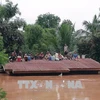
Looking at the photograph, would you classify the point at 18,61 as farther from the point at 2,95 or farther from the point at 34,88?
the point at 2,95

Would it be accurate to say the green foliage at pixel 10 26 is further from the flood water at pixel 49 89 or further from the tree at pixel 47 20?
the tree at pixel 47 20

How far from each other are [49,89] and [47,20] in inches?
892

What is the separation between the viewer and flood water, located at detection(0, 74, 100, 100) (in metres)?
8.71

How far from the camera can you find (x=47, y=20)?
32.0 metres

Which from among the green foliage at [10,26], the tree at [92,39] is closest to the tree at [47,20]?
the tree at [92,39]

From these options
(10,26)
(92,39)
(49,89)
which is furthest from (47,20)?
(49,89)

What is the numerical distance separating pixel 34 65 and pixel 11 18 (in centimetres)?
560

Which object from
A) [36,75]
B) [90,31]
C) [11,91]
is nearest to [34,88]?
[11,91]

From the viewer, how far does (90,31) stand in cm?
2033

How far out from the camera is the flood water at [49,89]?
8.71 metres

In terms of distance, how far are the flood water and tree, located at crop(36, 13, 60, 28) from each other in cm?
1888

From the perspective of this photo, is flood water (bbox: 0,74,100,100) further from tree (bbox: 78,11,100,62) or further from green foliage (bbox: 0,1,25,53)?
tree (bbox: 78,11,100,62)

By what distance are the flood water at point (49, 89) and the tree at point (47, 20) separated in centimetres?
1888

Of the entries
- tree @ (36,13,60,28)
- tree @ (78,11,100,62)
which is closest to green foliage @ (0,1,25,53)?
tree @ (78,11,100,62)
